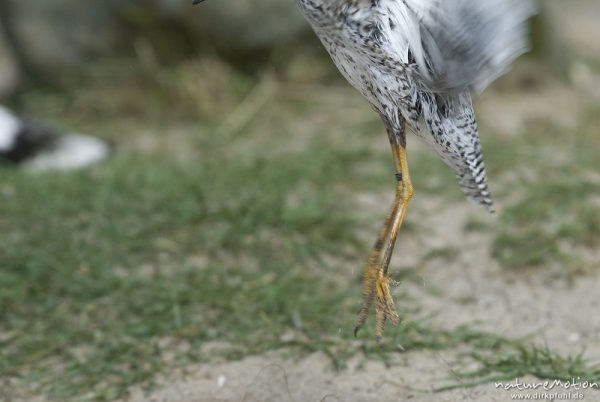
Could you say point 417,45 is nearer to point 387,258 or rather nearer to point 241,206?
point 387,258

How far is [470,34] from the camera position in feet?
7.91

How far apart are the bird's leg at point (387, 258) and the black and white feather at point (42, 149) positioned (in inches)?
107

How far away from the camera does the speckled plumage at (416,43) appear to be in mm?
2365

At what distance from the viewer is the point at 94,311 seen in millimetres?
3449

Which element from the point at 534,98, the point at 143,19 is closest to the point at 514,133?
the point at 534,98

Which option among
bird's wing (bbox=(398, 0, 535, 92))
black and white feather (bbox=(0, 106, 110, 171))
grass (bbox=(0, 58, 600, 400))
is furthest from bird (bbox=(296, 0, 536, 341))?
black and white feather (bbox=(0, 106, 110, 171))

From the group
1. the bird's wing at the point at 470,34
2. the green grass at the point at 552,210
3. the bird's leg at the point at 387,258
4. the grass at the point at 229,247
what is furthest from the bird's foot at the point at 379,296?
the green grass at the point at 552,210

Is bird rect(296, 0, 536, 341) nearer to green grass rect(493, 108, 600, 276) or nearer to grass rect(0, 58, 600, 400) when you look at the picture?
grass rect(0, 58, 600, 400)

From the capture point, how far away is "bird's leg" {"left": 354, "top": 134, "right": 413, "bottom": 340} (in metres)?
2.57

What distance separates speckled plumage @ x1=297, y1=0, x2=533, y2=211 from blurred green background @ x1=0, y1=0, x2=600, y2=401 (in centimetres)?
99

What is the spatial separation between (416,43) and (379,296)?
0.77 metres

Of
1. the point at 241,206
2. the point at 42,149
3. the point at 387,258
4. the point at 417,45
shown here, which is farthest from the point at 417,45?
the point at 42,149

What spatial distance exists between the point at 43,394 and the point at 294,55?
128 inches

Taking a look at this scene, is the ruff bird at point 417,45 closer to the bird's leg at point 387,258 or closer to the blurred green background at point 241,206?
the bird's leg at point 387,258
